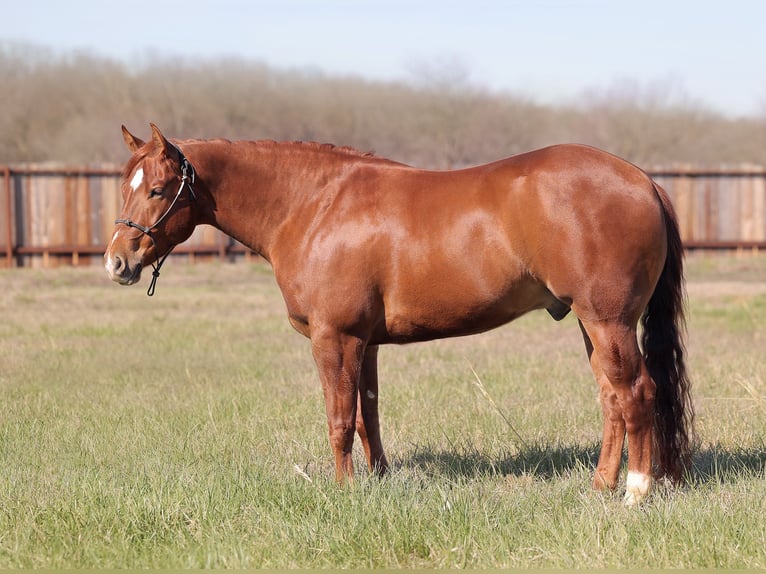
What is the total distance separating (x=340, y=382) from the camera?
5312mm

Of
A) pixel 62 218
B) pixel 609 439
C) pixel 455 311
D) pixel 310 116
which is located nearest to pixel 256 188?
pixel 455 311

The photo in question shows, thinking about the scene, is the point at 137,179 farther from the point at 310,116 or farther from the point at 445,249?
the point at 310,116

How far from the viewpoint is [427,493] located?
490 cm

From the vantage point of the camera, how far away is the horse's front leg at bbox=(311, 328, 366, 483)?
17.3 ft

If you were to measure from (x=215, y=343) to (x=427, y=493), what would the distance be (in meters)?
6.85

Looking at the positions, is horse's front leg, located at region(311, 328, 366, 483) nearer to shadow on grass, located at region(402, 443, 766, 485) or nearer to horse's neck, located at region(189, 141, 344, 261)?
shadow on grass, located at region(402, 443, 766, 485)

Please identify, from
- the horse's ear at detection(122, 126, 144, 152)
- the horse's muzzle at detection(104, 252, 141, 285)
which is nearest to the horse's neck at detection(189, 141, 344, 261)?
the horse's ear at detection(122, 126, 144, 152)

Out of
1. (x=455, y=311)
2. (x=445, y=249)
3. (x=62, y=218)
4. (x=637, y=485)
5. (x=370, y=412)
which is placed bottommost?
(x=62, y=218)

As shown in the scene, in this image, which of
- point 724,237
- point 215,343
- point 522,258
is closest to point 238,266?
point 215,343

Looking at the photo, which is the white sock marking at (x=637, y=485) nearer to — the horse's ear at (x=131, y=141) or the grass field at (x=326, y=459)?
the grass field at (x=326, y=459)

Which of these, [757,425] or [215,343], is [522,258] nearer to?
[757,425]

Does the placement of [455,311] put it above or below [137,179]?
below

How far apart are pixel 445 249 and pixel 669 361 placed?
140 centimetres

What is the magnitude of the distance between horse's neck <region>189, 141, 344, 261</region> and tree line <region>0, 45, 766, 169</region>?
1187 inches
